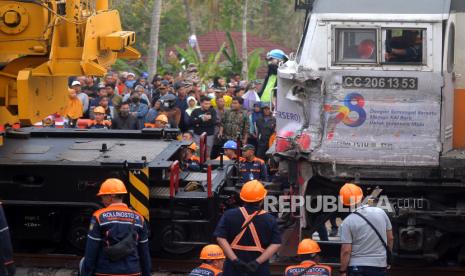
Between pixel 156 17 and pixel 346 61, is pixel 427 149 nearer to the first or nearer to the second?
pixel 346 61

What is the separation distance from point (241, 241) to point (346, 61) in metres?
3.02

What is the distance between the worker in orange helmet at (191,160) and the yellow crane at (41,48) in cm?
201

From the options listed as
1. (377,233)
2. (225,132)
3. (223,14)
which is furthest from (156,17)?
(377,233)

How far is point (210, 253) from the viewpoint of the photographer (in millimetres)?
8883

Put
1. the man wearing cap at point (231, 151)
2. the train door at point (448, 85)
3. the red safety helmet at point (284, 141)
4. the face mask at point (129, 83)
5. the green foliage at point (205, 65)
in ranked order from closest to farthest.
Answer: the train door at point (448, 85) < the red safety helmet at point (284, 141) < the man wearing cap at point (231, 151) < the face mask at point (129, 83) < the green foliage at point (205, 65)

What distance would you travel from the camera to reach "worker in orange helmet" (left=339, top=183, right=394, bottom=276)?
9383 mm

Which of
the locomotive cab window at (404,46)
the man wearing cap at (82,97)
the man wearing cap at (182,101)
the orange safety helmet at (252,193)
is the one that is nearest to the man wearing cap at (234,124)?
the man wearing cap at (182,101)

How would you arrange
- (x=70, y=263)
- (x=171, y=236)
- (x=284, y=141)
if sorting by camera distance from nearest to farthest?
(x=284, y=141)
(x=171, y=236)
(x=70, y=263)

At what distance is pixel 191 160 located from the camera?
13.4 m

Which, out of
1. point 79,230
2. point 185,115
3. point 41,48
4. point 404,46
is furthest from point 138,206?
point 185,115

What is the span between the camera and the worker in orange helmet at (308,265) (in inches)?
349

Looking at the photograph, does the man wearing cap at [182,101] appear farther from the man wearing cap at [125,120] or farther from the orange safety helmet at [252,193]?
the orange safety helmet at [252,193]

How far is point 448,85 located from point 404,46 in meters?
0.65

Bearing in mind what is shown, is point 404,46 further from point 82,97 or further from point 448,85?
point 82,97
